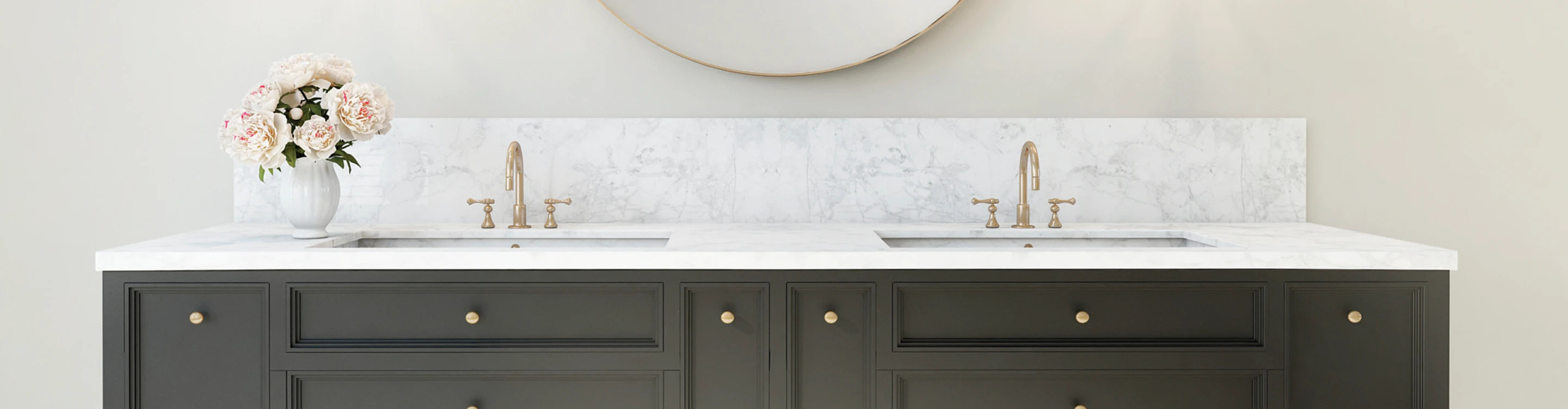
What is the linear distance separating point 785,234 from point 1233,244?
0.80 meters

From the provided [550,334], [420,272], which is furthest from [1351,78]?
[420,272]

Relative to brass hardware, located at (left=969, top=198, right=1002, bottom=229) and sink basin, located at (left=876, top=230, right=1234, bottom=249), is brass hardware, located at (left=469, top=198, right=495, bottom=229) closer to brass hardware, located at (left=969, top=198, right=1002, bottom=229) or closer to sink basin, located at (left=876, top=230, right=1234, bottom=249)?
sink basin, located at (left=876, top=230, right=1234, bottom=249)

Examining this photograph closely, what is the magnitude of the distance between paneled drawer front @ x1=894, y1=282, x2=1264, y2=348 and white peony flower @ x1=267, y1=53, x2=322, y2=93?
1.13 metres

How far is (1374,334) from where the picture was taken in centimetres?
121

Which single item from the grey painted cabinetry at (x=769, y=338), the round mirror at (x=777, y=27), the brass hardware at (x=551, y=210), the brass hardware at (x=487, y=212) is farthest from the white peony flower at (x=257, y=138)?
the round mirror at (x=777, y=27)

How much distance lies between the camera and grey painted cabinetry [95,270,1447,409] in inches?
47.2

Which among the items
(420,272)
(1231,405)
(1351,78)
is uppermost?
(1351,78)

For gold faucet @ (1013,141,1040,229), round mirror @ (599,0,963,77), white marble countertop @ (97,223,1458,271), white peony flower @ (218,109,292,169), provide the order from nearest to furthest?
white marble countertop @ (97,223,1458,271)
white peony flower @ (218,109,292,169)
gold faucet @ (1013,141,1040,229)
round mirror @ (599,0,963,77)

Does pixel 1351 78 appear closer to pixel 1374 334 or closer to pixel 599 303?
pixel 1374 334

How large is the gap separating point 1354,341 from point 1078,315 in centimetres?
44

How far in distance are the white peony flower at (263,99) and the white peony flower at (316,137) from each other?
0.20ft

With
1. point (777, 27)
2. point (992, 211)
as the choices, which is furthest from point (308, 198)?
point (992, 211)

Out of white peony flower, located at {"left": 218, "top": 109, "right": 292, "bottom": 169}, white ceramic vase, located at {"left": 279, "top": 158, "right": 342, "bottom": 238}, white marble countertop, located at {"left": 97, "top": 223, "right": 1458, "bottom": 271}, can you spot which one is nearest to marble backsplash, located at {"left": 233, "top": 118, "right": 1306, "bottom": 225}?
white ceramic vase, located at {"left": 279, "top": 158, "right": 342, "bottom": 238}

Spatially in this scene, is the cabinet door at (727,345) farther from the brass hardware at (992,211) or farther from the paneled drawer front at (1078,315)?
the brass hardware at (992,211)
